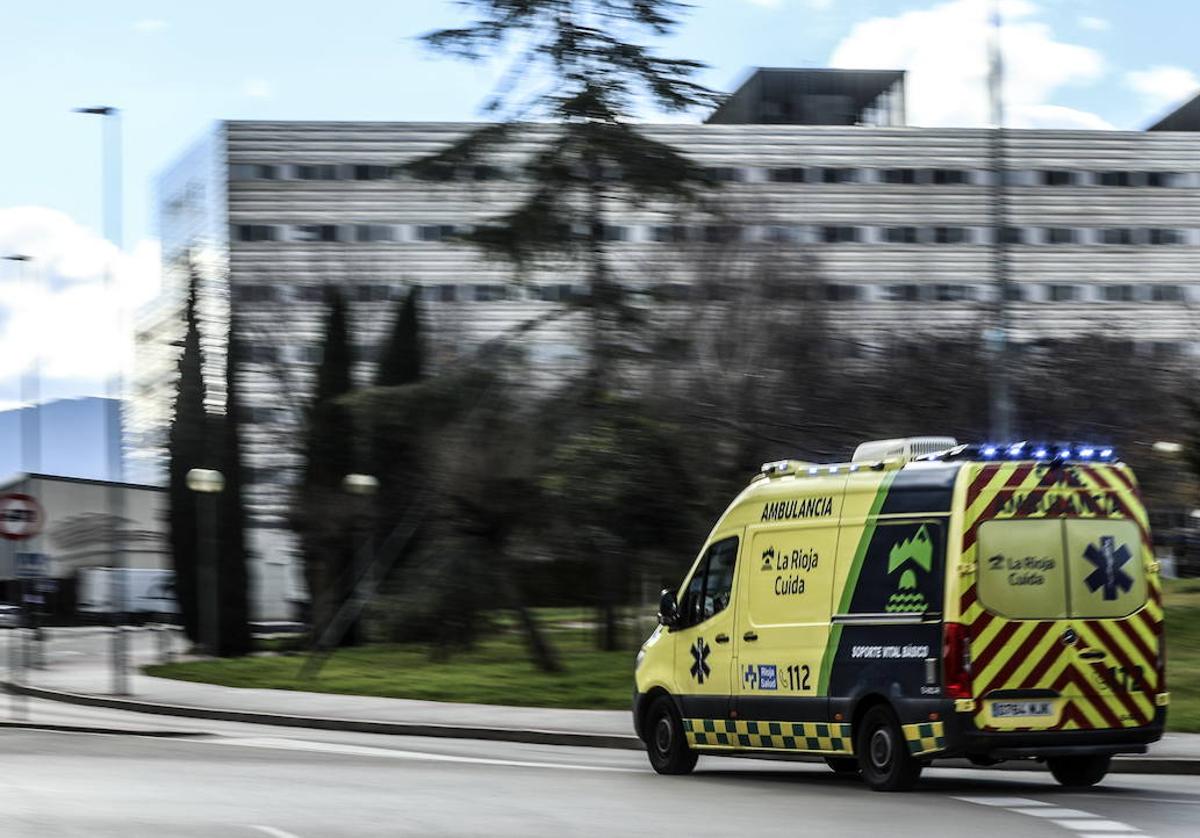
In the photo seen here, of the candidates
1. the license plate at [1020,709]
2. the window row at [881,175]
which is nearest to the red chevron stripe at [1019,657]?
the license plate at [1020,709]

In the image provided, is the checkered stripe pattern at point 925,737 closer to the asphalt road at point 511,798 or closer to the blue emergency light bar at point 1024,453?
the asphalt road at point 511,798

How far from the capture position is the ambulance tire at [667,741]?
16.2 meters

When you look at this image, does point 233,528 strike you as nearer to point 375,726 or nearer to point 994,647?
point 375,726

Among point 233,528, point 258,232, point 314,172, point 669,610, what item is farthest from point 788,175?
point 669,610

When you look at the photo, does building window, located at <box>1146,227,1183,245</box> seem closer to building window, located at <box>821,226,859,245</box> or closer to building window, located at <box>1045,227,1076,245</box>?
building window, located at <box>1045,227,1076,245</box>

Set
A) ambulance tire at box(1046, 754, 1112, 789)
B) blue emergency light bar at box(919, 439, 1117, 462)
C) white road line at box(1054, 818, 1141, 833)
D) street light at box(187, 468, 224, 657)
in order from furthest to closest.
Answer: street light at box(187, 468, 224, 657) < ambulance tire at box(1046, 754, 1112, 789) < blue emergency light bar at box(919, 439, 1117, 462) < white road line at box(1054, 818, 1141, 833)

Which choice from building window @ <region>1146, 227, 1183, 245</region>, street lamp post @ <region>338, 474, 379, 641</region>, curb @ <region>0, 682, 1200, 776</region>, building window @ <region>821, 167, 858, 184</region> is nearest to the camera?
curb @ <region>0, 682, 1200, 776</region>

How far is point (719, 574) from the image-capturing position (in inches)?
634

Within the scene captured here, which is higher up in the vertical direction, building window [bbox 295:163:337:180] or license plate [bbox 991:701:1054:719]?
building window [bbox 295:163:337:180]

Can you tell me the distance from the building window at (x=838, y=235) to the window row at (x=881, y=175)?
221 cm

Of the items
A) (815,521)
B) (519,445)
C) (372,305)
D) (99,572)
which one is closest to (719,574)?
(815,521)

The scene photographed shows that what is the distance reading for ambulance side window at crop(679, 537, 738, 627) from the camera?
15.9 metres

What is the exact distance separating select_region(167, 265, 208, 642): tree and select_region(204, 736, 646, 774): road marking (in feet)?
96.6

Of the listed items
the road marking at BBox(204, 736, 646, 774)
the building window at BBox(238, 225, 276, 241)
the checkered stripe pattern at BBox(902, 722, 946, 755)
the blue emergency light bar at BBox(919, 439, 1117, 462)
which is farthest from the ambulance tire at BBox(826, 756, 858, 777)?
the building window at BBox(238, 225, 276, 241)
